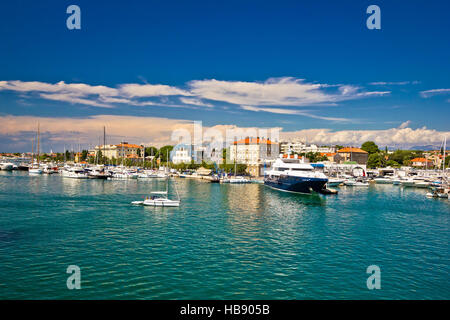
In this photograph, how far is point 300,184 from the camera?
67938mm

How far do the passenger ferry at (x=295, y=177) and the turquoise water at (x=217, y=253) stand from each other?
70.7ft

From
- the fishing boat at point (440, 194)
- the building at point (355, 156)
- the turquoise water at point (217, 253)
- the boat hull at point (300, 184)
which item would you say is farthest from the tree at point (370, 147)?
the turquoise water at point (217, 253)

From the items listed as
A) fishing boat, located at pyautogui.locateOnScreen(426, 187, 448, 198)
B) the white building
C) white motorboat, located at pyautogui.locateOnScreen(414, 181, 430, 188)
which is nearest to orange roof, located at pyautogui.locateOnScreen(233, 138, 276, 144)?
the white building

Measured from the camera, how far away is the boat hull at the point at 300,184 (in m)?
66.1

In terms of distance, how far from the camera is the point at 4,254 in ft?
78.0

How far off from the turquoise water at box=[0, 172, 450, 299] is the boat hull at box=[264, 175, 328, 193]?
2109 centimetres

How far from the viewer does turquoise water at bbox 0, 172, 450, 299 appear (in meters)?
18.8

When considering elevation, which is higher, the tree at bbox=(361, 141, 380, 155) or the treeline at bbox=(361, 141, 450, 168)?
the tree at bbox=(361, 141, 380, 155)

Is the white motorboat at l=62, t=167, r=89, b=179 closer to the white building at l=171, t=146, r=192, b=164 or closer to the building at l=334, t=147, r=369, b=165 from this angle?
the white building at l=171, t=146, r=192, b=164

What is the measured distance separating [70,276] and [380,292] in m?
20.0

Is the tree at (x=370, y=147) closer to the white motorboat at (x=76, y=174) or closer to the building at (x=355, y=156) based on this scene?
the building at (x=355, y=156)

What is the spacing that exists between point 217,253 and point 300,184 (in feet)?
151

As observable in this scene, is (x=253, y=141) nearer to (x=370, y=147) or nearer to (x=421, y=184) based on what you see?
(x=421, y=184)
